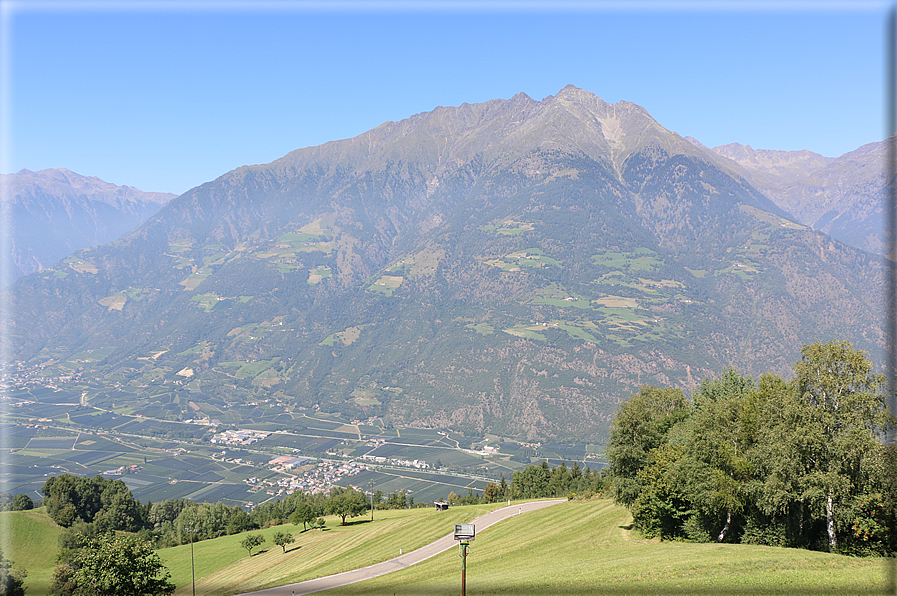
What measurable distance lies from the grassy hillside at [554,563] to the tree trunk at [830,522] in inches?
75.6

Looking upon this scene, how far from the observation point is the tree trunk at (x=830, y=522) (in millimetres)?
23938

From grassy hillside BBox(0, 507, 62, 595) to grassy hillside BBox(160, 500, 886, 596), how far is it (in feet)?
47.7

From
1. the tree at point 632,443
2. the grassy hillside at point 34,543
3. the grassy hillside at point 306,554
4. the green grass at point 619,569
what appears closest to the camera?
the green grass at point 619,569

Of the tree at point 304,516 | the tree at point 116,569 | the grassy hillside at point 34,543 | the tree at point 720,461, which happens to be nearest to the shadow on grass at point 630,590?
the tree at point 720,461

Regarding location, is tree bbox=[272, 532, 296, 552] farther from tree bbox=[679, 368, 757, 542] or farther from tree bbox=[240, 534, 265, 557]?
tree bbox=[679, 368, 757, 542]

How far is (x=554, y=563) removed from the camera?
103 ft

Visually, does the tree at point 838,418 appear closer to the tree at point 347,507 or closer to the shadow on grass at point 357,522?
the shadow on grass at point 357,522

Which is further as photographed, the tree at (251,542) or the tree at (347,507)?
the tree at (347,507)

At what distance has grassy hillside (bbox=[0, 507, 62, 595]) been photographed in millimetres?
59750

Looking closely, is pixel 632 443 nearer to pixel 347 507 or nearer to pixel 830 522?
pixel 830 522

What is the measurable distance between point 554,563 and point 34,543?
77.3 metres

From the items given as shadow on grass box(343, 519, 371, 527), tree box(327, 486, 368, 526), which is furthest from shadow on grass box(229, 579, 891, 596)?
tree box(327, 486, 368, 526)

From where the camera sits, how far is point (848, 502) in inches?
918

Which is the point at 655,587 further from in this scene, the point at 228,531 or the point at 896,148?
the point at 228,531
